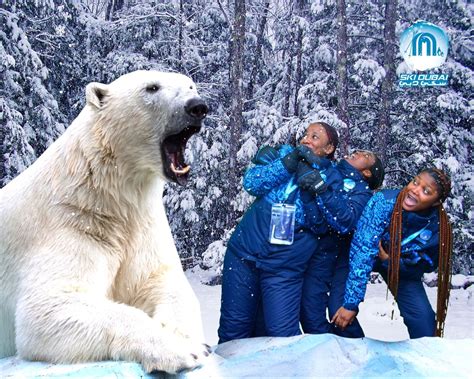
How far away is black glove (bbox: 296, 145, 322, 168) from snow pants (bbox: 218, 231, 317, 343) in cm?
42

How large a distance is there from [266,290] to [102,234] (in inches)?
57.2

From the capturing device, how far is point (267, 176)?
9.91 feet

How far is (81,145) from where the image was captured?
190cm

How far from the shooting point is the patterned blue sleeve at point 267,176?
2.99 m

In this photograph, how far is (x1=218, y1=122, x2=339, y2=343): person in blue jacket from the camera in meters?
2.96

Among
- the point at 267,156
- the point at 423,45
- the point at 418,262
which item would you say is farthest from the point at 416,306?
the point at 423,45

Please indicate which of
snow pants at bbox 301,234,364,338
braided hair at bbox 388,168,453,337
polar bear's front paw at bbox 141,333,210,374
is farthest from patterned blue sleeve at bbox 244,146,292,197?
polar bear's front paw at bbox 141,333,210,374

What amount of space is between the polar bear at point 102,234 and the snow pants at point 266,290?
112 centimetres

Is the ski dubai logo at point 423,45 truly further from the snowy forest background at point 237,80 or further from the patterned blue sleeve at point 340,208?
the patterned blue sleeve at point 340,208

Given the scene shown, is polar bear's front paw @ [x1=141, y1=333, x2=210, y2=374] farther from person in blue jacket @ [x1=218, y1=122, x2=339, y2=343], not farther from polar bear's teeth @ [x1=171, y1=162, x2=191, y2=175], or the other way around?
person in blue jacket @ [x1=218, y1=122, x2=339, y2=343]

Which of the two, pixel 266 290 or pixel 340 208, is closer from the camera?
pixel 340 208

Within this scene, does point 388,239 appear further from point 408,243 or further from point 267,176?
point 267,176

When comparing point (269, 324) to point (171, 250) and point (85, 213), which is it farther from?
point (85, 213)

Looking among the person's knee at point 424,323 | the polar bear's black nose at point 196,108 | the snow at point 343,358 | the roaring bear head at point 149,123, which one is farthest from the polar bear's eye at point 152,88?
the person's knee at point 424,323
